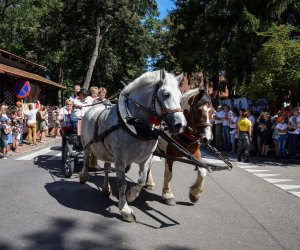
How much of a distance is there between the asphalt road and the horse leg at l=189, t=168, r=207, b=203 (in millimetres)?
147

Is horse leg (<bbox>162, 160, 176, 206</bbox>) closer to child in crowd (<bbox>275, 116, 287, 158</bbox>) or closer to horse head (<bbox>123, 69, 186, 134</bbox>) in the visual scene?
horse head (<bbox>123, 69, 186, 134</bbox>)

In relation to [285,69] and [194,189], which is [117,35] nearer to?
[285,69]

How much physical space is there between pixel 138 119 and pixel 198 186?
178 centimetres

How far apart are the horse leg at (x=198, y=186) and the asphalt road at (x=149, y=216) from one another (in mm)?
147

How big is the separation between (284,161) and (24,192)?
29.6ft

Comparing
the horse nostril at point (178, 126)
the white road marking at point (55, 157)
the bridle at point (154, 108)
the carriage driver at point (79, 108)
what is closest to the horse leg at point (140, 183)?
the bridle at point (154, 108)

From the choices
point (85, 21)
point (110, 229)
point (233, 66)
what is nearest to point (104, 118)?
point (110, 229)

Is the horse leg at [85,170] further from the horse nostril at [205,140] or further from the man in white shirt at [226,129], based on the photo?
the man in white shirt at [226,129]

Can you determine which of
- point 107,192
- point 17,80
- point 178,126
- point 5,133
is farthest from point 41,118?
point 178,126

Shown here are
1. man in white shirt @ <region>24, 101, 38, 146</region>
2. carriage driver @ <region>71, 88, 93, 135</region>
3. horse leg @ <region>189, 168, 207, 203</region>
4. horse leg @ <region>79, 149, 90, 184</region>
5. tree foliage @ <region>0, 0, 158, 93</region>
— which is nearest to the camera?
horse leg @ <region>189, 168, 207, 203</region>

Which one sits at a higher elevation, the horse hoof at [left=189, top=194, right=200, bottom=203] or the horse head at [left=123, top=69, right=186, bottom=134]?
the horse head at [left=123, top=69, right=186, bottom=134]

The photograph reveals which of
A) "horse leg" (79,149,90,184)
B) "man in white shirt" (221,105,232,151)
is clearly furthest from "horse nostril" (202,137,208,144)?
"man in white shirt" (221,105,232,151)

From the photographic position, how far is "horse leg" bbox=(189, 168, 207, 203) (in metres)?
6.07

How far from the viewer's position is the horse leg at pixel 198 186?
239 inches
